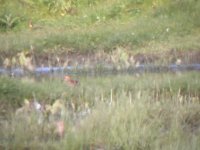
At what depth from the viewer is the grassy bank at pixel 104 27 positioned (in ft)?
51.2

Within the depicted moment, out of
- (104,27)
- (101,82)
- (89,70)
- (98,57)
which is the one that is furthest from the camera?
(104,27)

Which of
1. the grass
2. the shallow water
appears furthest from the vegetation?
the shallow water

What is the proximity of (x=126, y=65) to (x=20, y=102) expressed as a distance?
3.39m

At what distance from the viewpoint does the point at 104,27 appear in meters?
17.1

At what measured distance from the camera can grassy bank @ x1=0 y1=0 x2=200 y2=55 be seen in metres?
15.6

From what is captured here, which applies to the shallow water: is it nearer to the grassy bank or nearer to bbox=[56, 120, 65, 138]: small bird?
the grassy bank

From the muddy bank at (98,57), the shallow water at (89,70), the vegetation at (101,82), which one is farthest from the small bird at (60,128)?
the muddy bank at (98,57)

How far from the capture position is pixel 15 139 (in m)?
6.09

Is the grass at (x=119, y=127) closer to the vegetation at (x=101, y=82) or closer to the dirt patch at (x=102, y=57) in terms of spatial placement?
the vegetation at (x=101, y=82)

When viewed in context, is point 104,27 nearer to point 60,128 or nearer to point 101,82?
point 101,82

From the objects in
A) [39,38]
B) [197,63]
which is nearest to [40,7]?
[39,38]

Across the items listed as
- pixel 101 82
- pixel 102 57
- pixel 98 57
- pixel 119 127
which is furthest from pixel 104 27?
pixel 119 127

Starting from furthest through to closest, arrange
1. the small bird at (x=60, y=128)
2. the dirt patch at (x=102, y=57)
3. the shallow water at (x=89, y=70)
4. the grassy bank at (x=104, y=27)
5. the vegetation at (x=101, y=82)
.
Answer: the grassy bank at (x=104, y=27)
the dirt patch at (x=102, y=57)
the shallow water at (x=89, y=70)
the vegetation at (x=101, y=82)
the small bird at (x=60, y=128)

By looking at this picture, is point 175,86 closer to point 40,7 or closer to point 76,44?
point 76,44
